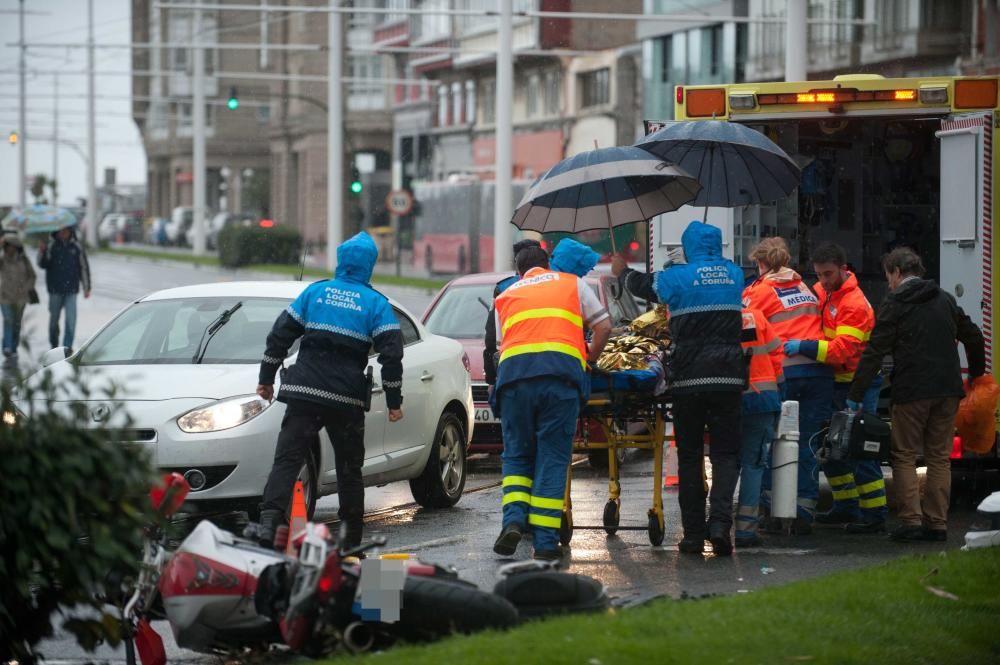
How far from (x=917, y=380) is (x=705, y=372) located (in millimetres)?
1473

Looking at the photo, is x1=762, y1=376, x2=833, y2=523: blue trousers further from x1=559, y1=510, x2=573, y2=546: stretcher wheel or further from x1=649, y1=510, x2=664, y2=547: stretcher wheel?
x1=559, y1=510, x2=573, y2=546: stretcher wheel

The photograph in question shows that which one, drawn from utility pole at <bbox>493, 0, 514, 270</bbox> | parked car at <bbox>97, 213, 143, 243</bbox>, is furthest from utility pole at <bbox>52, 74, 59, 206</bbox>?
utility pole at <bbox>493, 0, 514, 270</bbox>

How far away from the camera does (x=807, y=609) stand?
7.37m

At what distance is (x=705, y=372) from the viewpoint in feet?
31.7

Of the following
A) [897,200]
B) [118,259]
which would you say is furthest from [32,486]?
[118,259]

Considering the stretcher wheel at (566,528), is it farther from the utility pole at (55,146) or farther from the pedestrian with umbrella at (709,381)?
the utility pole at (55,146)

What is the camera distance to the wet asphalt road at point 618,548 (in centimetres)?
879

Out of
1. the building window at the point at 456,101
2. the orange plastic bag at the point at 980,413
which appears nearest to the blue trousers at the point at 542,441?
the orange plastic bag at the point at 980,413

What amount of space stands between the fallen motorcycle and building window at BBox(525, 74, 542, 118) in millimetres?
59635

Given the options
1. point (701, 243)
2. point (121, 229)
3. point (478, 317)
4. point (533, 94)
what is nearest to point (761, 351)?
point (701, 243)

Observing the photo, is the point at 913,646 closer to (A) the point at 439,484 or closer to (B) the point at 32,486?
(B) the point at 32,486

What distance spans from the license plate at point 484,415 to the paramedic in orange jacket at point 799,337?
3877 mm

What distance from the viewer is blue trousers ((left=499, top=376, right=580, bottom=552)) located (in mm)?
9102

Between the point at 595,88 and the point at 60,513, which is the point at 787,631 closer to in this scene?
the point at 60,513
